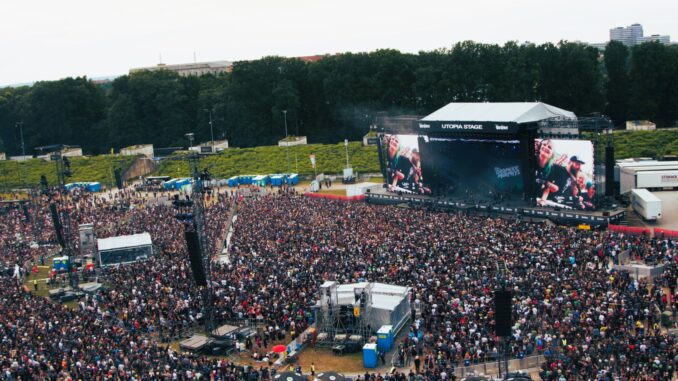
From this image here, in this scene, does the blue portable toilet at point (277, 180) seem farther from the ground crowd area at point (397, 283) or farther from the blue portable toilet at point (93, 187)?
the ground crowd area at point (397, 283)

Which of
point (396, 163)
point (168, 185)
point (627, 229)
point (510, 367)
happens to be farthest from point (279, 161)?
point (510, 367)

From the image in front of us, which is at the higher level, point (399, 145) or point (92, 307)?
point (399, 145)

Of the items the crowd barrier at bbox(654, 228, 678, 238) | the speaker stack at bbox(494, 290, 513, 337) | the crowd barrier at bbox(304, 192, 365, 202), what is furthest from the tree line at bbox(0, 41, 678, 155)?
the speaker stack at bbox(494, 290, 513, 337)

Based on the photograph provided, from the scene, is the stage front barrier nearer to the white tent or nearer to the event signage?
the event signage

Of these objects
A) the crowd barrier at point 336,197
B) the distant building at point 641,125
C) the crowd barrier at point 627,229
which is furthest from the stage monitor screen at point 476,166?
the distant building at point 641,125

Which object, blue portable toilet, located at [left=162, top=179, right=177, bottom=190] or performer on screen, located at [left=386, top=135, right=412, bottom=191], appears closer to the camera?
performer on screen, located at [left=386, top=135, right=412, bottom=191]

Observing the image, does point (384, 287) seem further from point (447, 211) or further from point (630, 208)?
point (630, 208)

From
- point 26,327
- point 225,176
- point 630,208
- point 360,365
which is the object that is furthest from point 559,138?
point 225,176
